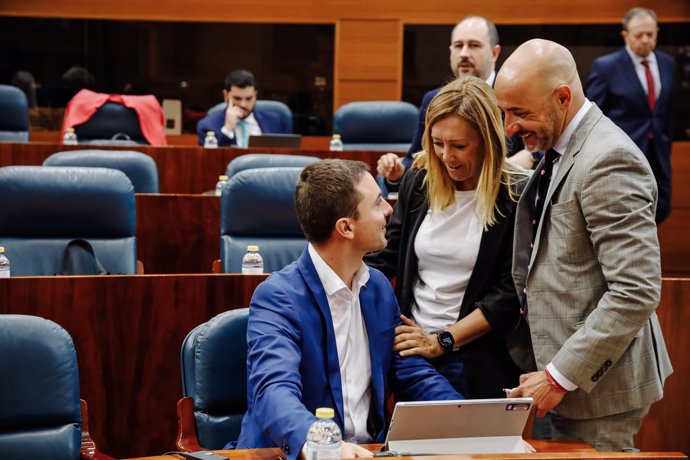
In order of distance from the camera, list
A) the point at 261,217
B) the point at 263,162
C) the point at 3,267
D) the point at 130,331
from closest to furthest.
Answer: the point at 130,331
the point at 3,267
the point at 261,217
the point at 263,162

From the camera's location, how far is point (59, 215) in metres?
3.46

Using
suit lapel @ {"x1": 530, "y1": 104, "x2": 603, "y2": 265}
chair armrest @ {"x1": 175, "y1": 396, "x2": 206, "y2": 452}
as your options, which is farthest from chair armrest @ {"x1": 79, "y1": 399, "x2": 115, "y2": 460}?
suit lapel @ {"x1": 530, "y1": 104, "x2": 603, "y2": 265}

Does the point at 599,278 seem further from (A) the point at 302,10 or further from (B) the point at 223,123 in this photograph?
(A) the point at 302,10

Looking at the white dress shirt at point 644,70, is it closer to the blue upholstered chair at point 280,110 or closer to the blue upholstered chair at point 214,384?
the blue upholstered chair at point 280,110

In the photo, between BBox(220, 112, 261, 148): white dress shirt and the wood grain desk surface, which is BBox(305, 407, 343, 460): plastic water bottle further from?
BBox(220, 112, 261, 148): white dress shirt

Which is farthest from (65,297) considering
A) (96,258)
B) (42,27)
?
(42,27)

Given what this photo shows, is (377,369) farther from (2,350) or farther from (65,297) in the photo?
(65,297)

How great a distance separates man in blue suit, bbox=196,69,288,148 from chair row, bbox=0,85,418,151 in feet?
0.54

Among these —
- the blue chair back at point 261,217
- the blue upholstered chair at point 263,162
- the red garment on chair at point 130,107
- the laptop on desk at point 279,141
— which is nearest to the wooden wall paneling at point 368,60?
the red garment on chair at point 130,107

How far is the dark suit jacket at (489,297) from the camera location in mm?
2125

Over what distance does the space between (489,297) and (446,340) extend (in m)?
0.15

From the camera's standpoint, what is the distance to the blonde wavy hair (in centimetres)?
209

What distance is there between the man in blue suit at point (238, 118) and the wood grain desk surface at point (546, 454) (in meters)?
4.44

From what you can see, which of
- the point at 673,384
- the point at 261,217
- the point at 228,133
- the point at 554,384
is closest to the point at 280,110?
the point at 228,133
